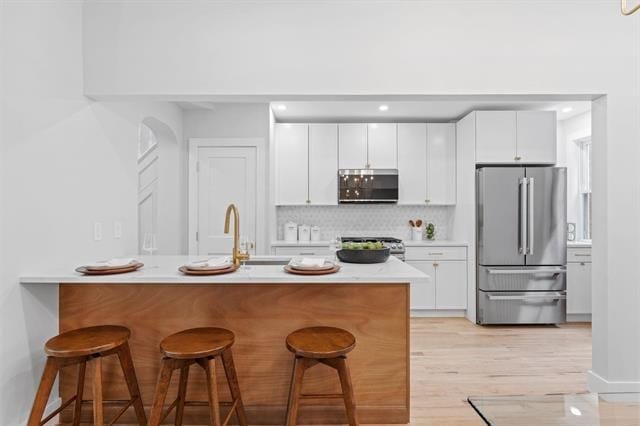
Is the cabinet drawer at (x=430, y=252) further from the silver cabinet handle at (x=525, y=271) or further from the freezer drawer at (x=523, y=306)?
the freezer drawer at (x=523, y=306)

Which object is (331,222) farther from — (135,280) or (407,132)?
(135,280)

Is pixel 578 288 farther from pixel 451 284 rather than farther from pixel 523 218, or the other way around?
pixel 451 284

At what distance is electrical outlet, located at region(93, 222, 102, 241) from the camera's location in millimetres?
2564

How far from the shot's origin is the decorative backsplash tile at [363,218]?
502 cm

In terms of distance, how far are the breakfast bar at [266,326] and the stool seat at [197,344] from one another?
0.95 feet

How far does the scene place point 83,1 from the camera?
2445mm

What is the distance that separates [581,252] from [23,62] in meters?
5.25

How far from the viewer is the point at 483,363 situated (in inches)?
122

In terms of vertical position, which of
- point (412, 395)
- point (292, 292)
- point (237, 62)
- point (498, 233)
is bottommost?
point (412, 395)

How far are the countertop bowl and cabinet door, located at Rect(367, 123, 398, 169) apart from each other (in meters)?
2.49

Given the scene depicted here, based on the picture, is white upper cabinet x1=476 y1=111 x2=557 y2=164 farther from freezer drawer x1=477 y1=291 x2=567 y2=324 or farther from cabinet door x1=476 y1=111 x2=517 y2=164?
freezer drawer x1=477 y1=291 x2=567 y2=324

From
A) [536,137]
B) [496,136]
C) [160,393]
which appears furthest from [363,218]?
[160,393]

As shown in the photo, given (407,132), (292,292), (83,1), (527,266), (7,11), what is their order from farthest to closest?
1. (407,132)
2. (527,266)
3. (83,1)
4. (292,292)
5. (7,11)

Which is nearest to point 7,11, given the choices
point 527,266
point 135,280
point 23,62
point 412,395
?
point 23,62
